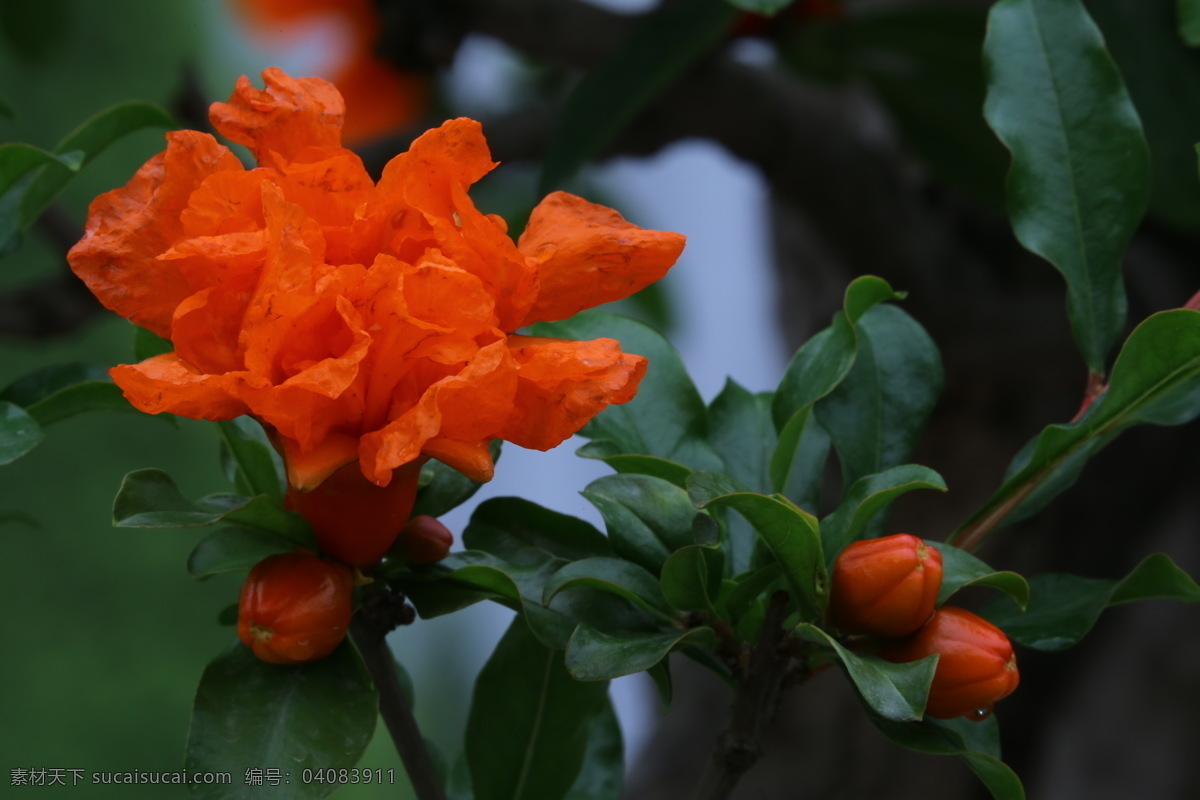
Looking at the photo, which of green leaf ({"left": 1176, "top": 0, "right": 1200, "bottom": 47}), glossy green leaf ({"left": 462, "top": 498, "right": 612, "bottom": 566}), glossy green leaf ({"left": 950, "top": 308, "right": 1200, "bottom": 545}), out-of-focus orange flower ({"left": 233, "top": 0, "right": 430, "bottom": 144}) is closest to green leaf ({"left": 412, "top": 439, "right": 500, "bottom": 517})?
glossy green leaf ({"left": 462, "top": 498, "right": 612, "bottom": 566})

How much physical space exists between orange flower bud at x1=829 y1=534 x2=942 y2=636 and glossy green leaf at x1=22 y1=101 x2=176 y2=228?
39cm

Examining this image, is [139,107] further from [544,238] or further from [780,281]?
[780,281]

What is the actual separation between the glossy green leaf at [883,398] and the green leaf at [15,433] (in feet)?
1.09

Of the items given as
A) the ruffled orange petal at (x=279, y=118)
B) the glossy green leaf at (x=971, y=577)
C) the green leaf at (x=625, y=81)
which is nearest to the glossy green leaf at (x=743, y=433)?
the glossy green leaf at (x=971, y=577)

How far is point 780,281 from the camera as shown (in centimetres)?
169

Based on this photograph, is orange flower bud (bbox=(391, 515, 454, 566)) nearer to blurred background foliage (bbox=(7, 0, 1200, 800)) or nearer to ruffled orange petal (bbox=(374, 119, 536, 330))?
ruffled orange petal (bbox=(374, 119, 536, 330))

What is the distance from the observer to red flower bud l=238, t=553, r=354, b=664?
42 cm

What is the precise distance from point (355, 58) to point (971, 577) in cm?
99

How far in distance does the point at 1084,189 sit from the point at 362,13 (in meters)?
0.87

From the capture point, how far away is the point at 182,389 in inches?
14.7

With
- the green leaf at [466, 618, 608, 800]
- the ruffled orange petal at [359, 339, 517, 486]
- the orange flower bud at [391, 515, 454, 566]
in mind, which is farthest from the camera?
the green leaf at [466, 618, 608, 800]

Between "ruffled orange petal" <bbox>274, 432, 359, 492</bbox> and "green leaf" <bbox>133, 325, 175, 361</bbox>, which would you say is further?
"green leaf" <bbox>133, 325, 175, 361</bbox>

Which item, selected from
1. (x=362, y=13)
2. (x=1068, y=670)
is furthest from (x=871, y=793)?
(x=362, y=13)

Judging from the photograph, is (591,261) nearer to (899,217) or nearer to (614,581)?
(614,581)
